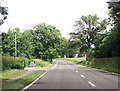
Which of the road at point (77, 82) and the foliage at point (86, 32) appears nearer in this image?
the road at point (77, 82)

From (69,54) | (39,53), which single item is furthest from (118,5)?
(69,54)

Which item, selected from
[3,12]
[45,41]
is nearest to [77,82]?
[3,12]

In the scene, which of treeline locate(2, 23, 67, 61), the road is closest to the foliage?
treeline locate(2, 23, 67, 61)

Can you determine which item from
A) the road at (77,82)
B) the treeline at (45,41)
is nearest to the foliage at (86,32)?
the treeline at (45,41)

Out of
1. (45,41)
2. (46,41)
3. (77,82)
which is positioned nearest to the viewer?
(77,82)

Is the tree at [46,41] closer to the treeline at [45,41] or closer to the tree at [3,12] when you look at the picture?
the treeline at [45,41]

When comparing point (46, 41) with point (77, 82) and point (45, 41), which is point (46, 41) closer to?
→ point (45, 41)

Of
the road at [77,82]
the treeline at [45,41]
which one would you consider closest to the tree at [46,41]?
the treeline at [45,41]

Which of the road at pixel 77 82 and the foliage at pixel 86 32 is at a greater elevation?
the foliage at pixel 86 32

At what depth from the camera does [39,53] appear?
214 ft

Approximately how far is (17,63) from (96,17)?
47451 millimetres

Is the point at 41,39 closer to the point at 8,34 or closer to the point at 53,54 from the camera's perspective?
the point at 53,54

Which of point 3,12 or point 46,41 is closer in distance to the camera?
point 3,12

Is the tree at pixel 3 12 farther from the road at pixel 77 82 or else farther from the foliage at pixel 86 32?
the foliage at pixel 86 32
